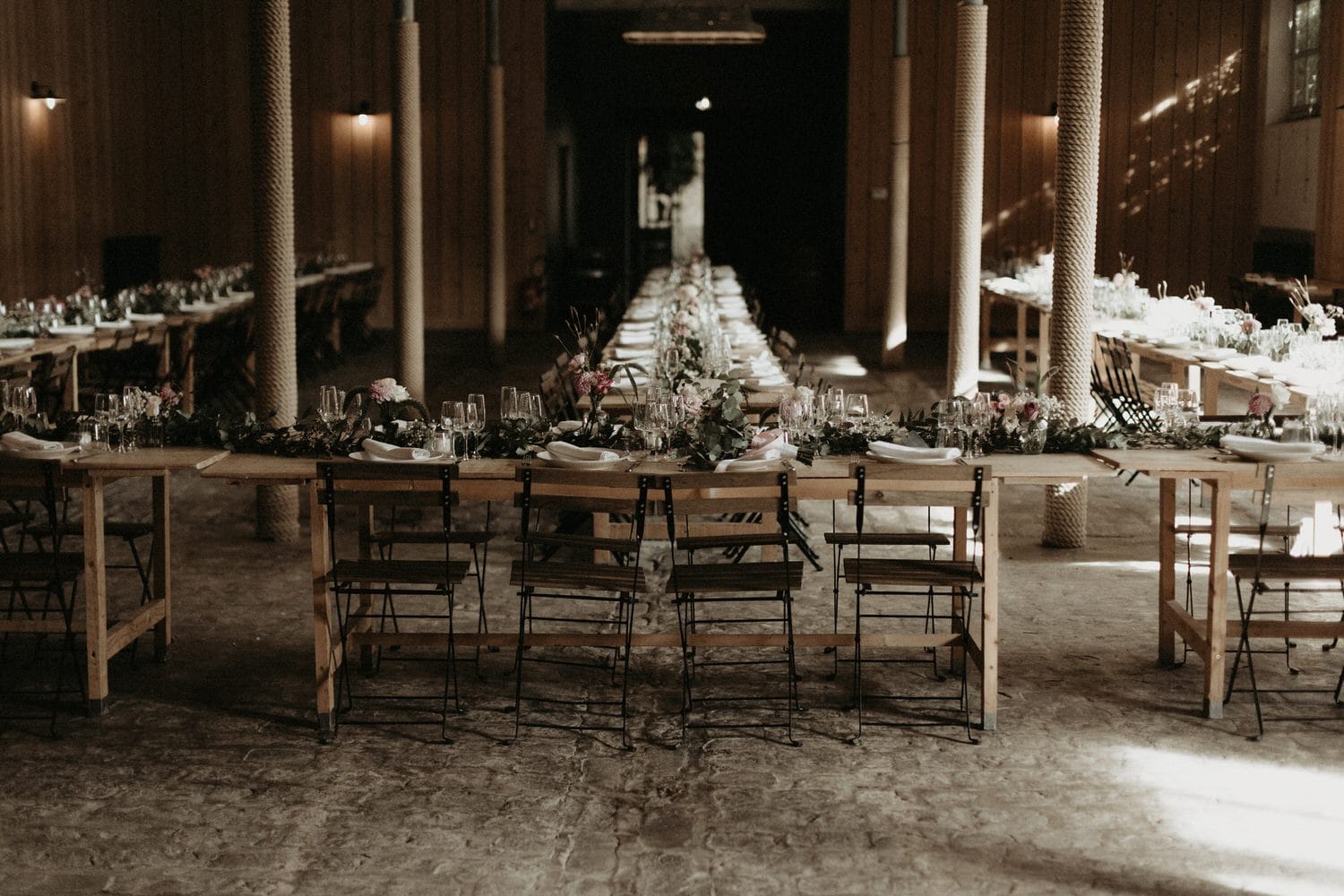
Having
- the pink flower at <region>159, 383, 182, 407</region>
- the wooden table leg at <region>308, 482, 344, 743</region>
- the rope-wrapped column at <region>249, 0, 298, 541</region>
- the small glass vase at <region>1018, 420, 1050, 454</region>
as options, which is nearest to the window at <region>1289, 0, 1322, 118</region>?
the rope-wrapped column at <region>249, 0, 298, 541</region>

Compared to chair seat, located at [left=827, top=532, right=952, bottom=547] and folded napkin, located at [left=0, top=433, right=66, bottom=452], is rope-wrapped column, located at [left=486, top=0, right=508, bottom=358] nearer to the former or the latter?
folded napkin, located at [left=0, top=433, right=66, bottom=452]

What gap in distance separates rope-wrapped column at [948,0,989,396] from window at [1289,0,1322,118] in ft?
24.3

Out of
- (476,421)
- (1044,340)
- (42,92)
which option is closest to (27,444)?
(476,421)

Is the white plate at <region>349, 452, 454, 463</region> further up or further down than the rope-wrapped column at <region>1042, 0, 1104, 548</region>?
further down

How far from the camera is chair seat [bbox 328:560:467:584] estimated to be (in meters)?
4.90

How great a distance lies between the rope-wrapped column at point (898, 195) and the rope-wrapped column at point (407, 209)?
6.31m

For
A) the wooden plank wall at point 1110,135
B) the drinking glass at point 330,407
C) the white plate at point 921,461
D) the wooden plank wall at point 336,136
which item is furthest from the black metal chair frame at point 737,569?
the wooden plank wall at point 1110,135

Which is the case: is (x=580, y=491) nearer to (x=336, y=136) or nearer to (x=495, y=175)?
(x=495, y=175)

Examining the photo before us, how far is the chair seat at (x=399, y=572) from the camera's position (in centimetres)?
490

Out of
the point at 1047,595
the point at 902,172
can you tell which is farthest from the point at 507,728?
the point at 902,172

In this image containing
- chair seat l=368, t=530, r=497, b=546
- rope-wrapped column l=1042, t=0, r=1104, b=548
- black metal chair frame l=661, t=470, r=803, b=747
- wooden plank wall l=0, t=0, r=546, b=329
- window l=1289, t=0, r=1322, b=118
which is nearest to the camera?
black metal chair frame l=661, t=470, r=803, b=747

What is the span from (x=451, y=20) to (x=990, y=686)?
15230mm

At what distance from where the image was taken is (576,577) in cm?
496

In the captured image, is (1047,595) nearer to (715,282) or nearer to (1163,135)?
(715,282)
